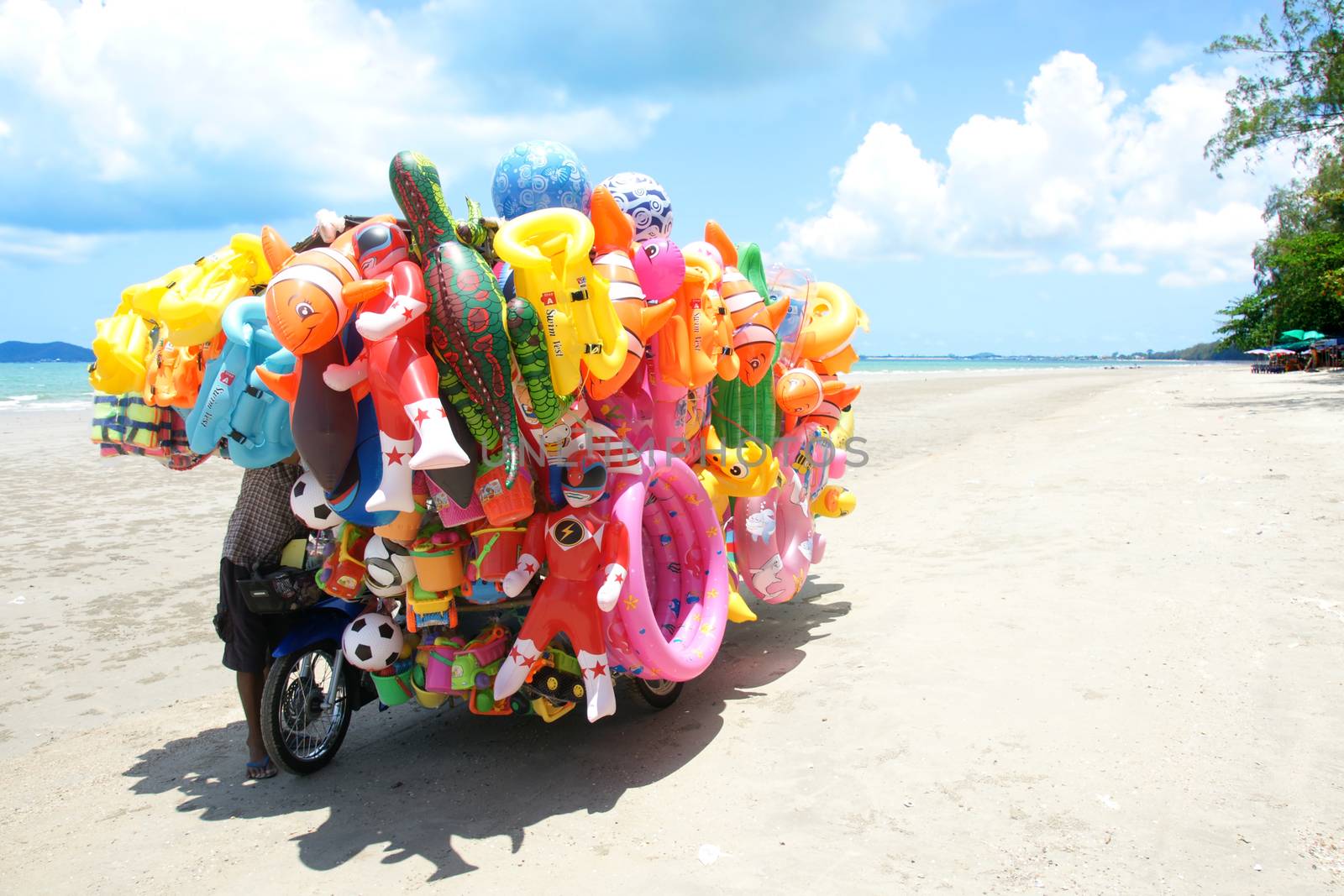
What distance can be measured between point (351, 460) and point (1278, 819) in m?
4.21

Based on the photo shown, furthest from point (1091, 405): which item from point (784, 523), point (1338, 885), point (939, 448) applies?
point (1338, 885)

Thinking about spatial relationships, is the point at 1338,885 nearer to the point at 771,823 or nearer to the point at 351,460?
the point at 771,823

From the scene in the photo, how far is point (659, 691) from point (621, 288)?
238 centimetres

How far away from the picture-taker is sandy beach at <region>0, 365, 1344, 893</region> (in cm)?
363

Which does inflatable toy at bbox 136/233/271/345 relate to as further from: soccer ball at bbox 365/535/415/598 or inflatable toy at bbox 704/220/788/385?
inflatable toy at bbox 704/220/788/385

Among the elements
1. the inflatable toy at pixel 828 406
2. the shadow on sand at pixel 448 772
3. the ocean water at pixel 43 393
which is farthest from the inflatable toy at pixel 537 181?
the ocean water at pixel 43 393

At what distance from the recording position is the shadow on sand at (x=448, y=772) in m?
4.08

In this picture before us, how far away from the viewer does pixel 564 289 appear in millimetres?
3934

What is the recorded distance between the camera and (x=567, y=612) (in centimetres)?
429

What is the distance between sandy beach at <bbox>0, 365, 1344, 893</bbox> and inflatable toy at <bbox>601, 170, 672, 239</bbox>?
2.84 m

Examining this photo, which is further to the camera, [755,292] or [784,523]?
[784,523]

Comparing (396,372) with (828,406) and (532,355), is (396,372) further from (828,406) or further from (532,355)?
(828,406)

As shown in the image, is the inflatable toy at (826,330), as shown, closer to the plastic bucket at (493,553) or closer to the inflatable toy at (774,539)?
the inflatable toy at (774,539)

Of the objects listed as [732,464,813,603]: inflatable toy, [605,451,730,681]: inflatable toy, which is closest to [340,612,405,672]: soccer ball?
[605,451,730,681]: inflatable toy
